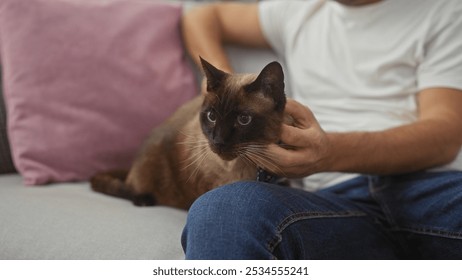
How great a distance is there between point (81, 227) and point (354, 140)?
0.63 m

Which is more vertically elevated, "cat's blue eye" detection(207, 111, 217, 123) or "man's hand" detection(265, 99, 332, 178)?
"cat's blue eye" detection(207, 111, 217, 123)

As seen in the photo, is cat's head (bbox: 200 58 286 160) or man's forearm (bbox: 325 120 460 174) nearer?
cat's head (bbox: 200 58 286 160)

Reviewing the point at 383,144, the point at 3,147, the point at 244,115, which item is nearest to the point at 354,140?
the point at 383,144

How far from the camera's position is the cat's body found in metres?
0.84

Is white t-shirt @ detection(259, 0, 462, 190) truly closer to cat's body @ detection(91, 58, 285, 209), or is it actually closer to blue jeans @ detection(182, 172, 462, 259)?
blue jeans @ detection(182, 172, 462, 259)

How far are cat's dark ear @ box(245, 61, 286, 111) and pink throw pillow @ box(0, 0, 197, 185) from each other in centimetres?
52

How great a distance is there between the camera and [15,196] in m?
1.06

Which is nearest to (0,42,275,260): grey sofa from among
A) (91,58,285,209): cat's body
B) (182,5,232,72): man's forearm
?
(91,58,285,209): cat's body

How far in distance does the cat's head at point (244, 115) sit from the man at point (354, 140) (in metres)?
0.04

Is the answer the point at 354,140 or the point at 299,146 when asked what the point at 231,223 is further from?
the point at 354,140
